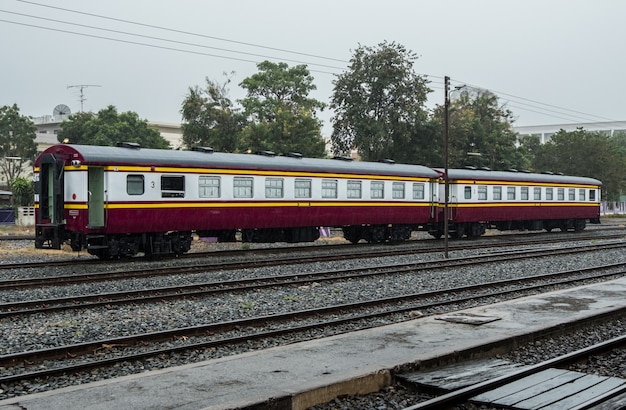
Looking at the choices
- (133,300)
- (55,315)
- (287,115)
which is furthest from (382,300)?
(287,115)

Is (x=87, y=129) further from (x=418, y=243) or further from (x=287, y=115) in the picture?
(x=418, y=243)

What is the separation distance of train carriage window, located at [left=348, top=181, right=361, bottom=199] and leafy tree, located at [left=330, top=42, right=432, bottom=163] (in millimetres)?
21073

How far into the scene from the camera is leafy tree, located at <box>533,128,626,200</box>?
6059 cm

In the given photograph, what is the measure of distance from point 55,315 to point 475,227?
2397cm

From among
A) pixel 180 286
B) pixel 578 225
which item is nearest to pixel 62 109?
pixel 578 225

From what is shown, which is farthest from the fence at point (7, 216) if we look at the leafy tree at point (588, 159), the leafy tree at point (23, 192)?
the leafy tree at point (588, 159)

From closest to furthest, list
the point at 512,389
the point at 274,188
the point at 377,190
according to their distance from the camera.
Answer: the point at 512,389, the point at 274,188, the point at 377,190

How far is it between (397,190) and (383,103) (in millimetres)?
21581

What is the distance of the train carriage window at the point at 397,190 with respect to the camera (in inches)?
1069

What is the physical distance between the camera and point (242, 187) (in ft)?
70.6

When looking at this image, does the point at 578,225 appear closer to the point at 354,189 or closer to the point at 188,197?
the point at 354,189

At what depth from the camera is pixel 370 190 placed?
1026 inches

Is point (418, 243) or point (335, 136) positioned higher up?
point (335, 136)

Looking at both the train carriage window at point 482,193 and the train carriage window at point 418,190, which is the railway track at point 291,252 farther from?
the train carriage window at point 482,193
